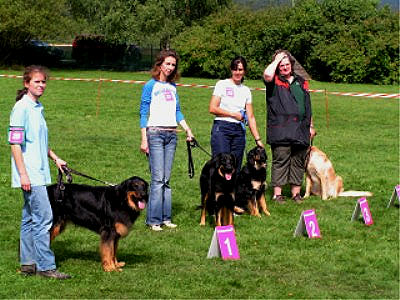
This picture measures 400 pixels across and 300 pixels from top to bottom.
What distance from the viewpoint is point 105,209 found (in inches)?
235

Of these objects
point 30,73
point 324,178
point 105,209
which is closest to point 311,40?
point 324,178

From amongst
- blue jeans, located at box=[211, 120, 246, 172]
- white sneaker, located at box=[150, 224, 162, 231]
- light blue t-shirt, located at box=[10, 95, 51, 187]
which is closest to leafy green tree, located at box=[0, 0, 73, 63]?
blue jeans, located at box=[211, 120, 246, 172]

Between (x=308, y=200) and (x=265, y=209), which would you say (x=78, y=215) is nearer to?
(x=265, y=209)

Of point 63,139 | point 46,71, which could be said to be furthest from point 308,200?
point 63,139

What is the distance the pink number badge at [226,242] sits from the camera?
6.35 metres

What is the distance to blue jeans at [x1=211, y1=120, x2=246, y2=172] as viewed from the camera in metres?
7.99

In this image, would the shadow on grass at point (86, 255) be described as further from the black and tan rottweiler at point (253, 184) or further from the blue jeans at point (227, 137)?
the black and tan rottweiler at point (253, 184)

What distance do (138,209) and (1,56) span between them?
38.5 metres

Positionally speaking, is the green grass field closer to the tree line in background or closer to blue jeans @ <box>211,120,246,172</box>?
blue jeans @ <box>211,120,246,172</box>

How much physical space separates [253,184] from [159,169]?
148cm

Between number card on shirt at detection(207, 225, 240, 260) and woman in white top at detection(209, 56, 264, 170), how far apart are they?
1792 mm

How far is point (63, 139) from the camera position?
46.4 feet

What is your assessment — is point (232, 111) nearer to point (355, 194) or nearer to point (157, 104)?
point (157, 104)

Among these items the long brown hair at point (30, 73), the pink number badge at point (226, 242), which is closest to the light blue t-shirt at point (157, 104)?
the pink number badge at point (226, 242)
